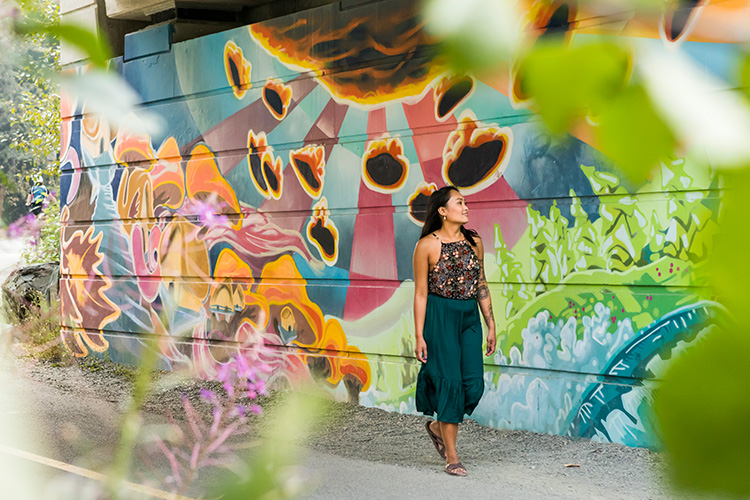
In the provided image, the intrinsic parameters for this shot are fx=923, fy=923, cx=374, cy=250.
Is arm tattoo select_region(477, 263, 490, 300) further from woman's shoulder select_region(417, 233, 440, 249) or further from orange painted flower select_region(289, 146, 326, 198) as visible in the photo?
orange painted flower select_region(289, 146, 326, 198)

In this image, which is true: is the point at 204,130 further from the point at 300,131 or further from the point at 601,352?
the point at 601,352

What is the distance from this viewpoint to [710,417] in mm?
262

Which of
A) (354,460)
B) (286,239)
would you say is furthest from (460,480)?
→ (286,239)

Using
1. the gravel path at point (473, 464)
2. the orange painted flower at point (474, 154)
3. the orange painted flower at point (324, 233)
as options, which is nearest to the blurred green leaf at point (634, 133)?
the gravel path at point (473, 464)

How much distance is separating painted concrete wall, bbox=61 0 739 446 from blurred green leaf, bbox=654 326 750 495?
14.1ft

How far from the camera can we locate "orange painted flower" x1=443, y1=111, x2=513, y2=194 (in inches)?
243

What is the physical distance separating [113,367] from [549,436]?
15.5 ft

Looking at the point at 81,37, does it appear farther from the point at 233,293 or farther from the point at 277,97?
the point at 233,293

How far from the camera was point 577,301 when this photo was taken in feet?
19.0

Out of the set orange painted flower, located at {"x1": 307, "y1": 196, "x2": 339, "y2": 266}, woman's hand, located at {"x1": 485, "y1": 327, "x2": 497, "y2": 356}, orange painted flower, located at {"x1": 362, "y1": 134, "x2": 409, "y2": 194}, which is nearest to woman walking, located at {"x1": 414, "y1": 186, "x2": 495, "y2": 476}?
woman's hand, located at {"x1": 485, "y1": 327, "x2": 497, "y2": 356}

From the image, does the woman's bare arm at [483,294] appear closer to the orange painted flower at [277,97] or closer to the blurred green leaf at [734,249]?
the orange painted flower at [277,97]

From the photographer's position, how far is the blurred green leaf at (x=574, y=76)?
32 cm

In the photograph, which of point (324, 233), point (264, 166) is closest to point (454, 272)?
point (324, 233)

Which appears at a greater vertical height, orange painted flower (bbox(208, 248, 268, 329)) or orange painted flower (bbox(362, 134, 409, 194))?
orange painted flower (bbox(362, 134, 409, 194))
